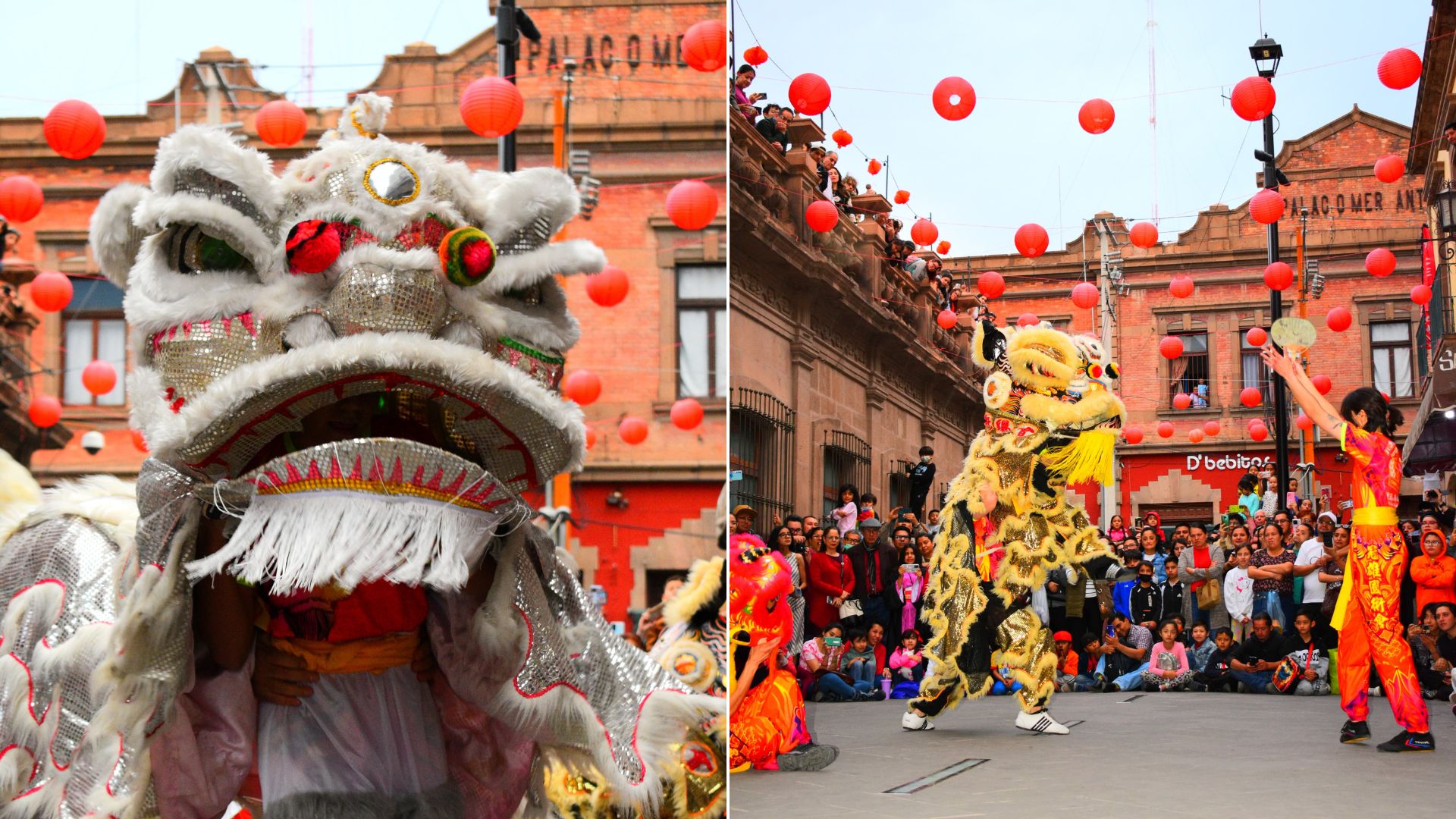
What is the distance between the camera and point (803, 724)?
13.9 ft

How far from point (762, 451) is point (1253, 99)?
139cm

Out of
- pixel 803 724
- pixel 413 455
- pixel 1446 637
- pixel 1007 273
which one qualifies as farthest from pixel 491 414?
pixel 1446 637

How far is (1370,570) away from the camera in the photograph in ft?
13.4

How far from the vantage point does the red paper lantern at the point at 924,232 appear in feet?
12.1

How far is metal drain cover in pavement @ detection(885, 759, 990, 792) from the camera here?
3496mm

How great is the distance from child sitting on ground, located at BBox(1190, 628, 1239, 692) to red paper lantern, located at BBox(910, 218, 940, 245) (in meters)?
1.33

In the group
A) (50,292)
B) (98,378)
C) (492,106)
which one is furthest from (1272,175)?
(98,378)

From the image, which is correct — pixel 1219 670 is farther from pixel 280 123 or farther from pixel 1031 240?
pixel 280 123

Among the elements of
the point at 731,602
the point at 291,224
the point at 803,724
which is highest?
the point at 291,224

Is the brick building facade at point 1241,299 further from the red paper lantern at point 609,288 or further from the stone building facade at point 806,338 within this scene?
the red paper lantern at point 609,288

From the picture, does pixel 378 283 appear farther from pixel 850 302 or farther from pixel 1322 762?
pixel 1322 762

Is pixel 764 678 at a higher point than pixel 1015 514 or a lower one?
lower

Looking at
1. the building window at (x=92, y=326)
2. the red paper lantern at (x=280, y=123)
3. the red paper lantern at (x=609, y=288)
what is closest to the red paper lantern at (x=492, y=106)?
the red paper lantern at (x=609, y=288)

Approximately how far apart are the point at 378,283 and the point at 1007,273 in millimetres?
2131
